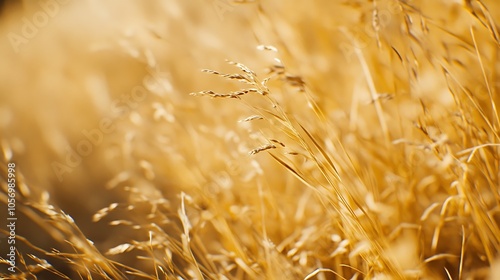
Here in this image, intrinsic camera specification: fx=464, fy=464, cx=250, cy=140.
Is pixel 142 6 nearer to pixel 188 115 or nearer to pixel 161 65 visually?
pixel 161 65

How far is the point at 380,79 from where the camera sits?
3.52ft

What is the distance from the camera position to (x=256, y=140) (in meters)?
0.70

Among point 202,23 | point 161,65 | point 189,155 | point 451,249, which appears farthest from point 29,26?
point 451,249

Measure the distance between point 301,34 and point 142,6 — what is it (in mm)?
630
